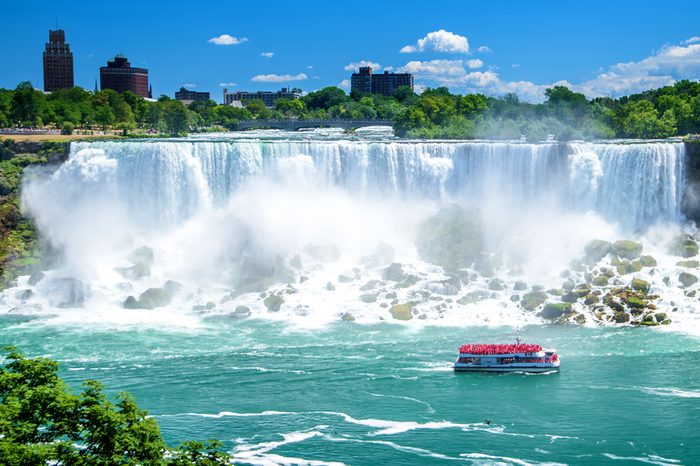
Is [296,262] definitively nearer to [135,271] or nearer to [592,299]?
[135,271]

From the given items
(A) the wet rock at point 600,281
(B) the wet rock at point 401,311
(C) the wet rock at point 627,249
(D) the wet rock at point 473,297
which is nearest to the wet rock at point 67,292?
(B) the wet rock at point 401,311

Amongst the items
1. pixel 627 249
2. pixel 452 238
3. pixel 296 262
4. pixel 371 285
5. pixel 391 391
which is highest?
pixel 452 238

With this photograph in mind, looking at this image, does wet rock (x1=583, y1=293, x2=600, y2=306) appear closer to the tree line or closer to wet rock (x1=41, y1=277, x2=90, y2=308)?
wet rock (x1=41, y1=277, x2=90, y2=308)

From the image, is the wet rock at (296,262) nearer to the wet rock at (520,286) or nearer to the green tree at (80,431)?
the wet rock at (520,286)

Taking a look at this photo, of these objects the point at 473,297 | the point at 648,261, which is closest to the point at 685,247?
the point at 648,261

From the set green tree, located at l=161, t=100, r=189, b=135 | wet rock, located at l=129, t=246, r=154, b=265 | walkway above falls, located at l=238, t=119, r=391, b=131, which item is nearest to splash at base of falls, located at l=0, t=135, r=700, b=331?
wet rock, located at l=129, t=246, r=154, b=265

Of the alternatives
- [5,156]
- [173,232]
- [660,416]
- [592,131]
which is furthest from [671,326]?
[5,156]
